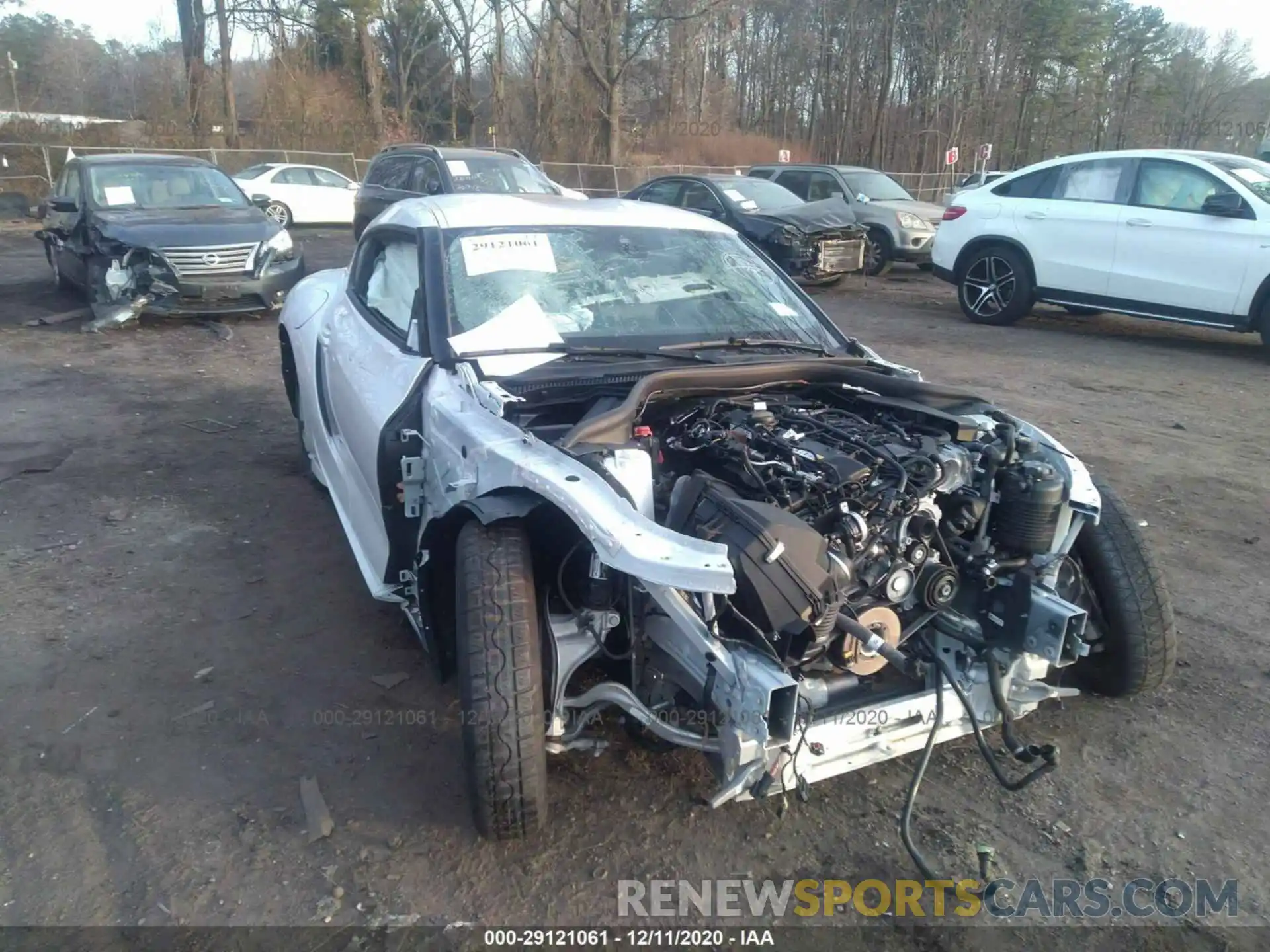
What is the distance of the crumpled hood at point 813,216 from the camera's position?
39.7ft

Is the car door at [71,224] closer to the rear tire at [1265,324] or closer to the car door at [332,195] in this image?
the car door at [332,195]

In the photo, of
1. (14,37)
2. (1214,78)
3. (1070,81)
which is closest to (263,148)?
(14,37)

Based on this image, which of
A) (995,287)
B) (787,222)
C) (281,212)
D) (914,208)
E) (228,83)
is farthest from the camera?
(228,83)

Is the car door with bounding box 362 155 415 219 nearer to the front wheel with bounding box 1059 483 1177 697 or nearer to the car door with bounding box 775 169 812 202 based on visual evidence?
the car door with bounding box 775 169 812 202

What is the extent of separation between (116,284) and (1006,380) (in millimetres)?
8390

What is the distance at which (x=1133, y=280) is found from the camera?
905 cm

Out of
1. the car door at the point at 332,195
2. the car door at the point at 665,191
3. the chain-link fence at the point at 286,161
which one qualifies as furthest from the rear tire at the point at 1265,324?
the car door at the point at 332,195

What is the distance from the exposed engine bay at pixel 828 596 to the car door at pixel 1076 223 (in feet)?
23.8

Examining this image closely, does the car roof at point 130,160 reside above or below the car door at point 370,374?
above

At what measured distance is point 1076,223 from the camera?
942cm

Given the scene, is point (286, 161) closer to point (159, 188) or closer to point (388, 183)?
point (388, 183)

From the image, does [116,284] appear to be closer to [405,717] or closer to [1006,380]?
[405,717]

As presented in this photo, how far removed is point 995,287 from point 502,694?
944cm

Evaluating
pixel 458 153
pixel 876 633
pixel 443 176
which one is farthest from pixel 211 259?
pixel 876 633
